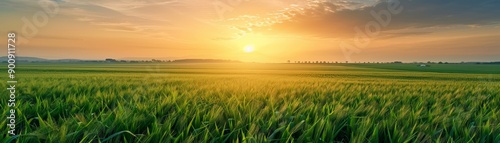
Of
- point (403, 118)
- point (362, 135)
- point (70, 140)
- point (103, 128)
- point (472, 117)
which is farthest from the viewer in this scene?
point (472, 117)

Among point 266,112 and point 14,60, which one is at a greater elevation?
point 14,60

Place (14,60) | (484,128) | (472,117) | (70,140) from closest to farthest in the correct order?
(70,140) < (484,128) < (472,117) < (14,60)

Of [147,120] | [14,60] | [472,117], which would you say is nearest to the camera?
[147,120]

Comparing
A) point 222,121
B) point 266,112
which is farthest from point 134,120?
point 266,112

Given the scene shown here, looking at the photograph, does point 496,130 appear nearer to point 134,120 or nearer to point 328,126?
point 328,126

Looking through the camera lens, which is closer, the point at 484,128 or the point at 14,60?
the point at 484,128

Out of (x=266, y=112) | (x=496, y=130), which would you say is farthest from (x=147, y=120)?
(x=496, y=130)

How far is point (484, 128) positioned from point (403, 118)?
0.75 m

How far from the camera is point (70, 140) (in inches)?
88.2

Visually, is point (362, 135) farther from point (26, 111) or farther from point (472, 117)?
point (26, 111)

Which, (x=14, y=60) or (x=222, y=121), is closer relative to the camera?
(x=222, y=121)

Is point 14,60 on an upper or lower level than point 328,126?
upper

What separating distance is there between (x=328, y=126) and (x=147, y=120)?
1.79 m

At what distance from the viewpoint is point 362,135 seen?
241cm
